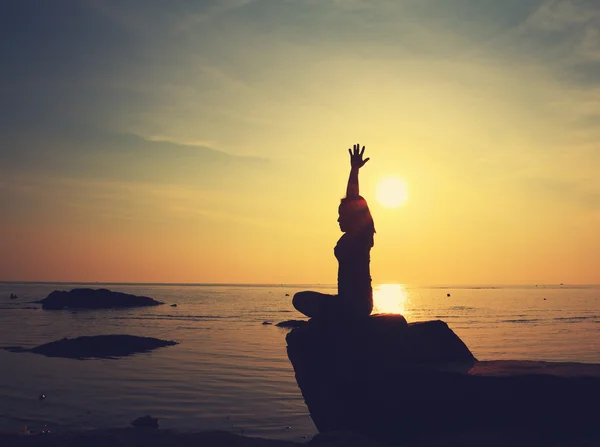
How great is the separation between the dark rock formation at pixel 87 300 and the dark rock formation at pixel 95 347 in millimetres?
68188

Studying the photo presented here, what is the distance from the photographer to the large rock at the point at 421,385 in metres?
14.2

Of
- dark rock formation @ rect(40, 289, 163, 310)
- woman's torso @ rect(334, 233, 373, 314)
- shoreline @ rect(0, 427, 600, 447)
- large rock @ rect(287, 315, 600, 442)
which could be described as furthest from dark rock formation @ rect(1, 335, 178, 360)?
dark rock formation @ rect(40, 289, 163, 310)

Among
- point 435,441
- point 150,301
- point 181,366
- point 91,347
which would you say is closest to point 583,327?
point 181,366

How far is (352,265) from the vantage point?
1841 centimetres

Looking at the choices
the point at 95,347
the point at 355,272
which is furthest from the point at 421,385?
the point at 95,347

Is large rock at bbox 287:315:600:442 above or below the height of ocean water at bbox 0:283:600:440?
above

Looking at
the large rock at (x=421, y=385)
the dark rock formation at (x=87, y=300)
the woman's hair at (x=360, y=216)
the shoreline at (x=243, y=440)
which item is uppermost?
the woman's hair at (x=360, y=216)

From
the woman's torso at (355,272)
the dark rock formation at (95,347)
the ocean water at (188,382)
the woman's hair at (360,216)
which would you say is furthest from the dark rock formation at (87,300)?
the woman's hair at (360,216)

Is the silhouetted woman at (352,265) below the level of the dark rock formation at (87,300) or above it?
above

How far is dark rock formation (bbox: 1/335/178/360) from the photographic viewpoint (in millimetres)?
39775

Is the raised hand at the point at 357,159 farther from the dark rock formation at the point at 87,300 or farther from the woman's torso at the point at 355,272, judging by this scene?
the dark rock formation at the point at 87,300

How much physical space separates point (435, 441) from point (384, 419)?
242 cm

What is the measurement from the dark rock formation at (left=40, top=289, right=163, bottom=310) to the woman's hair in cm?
9923

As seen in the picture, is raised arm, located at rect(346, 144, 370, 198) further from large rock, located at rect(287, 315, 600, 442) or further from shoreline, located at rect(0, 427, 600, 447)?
shoreline, located at rect(0, 427, 600, 447)
